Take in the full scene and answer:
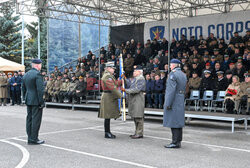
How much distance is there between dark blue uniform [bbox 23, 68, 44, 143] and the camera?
7469 mm

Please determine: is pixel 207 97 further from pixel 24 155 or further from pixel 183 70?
pixel 24 155

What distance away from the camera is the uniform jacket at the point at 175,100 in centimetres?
697

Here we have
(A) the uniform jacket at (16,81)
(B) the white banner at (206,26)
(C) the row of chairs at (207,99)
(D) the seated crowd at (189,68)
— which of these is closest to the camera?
(C) the row of chairs at (207,99)

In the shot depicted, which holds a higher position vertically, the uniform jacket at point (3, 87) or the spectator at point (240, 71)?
the spectator at point (240, 71)

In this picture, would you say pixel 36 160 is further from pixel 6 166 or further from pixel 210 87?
pixel 210 87

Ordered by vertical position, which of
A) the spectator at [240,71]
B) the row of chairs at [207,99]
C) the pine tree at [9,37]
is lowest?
the row of chairs at [207,99]

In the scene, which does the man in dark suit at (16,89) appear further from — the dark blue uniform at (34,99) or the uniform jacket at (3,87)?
the dark blue uniform at (34,99)

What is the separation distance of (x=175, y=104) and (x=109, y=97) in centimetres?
186

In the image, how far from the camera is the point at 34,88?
7.55 m

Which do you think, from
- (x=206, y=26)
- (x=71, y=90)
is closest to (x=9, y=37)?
(x=71, y=90)

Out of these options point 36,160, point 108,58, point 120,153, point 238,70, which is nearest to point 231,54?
point 238,70

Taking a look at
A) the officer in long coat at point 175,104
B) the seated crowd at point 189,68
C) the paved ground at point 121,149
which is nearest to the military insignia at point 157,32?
the seated crowd at point 189,68

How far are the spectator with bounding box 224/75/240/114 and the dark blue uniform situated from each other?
22.9ft

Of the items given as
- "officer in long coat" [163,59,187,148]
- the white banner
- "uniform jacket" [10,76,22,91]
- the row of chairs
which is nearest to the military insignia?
the white banner
